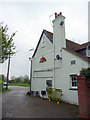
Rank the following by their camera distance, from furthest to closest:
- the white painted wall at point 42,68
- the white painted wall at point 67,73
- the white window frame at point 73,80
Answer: the white painted wall at point 42,68 < the white window frame at point 73,80 < the white painted wall at point 67,73

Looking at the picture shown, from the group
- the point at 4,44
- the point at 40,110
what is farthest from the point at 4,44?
the point at 40,110

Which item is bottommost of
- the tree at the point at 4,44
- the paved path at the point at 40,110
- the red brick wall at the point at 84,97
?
the paved path at the point at 40,110

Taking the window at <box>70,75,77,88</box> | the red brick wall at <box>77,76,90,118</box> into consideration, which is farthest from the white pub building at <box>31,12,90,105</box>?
the red brick wall at <box>77,76,90,118</box>

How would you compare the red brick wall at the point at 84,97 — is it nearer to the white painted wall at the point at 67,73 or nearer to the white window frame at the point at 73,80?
the white painted wall at the point at 67,73

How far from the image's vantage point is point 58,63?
11.2 meters

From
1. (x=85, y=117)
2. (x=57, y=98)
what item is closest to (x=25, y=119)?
(x=85, y=117)

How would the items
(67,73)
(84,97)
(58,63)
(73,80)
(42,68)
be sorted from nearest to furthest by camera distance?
(84,97) < (73,80) < (67,73) < (58,63) < (42,68)

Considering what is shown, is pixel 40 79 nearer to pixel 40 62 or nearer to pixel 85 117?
pixel 40 62

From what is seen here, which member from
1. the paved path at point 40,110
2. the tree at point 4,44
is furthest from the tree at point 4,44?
the paved path at point 40,110

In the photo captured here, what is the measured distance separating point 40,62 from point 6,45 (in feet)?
23.9

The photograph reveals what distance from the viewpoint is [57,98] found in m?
9.86

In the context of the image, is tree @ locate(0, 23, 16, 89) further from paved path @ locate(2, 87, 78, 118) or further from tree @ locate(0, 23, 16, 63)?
paved path @ locate(2, 87, 78, 118)

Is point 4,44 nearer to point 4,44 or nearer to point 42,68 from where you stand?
point 4,44

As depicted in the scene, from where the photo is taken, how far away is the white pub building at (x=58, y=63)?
9.18 m
